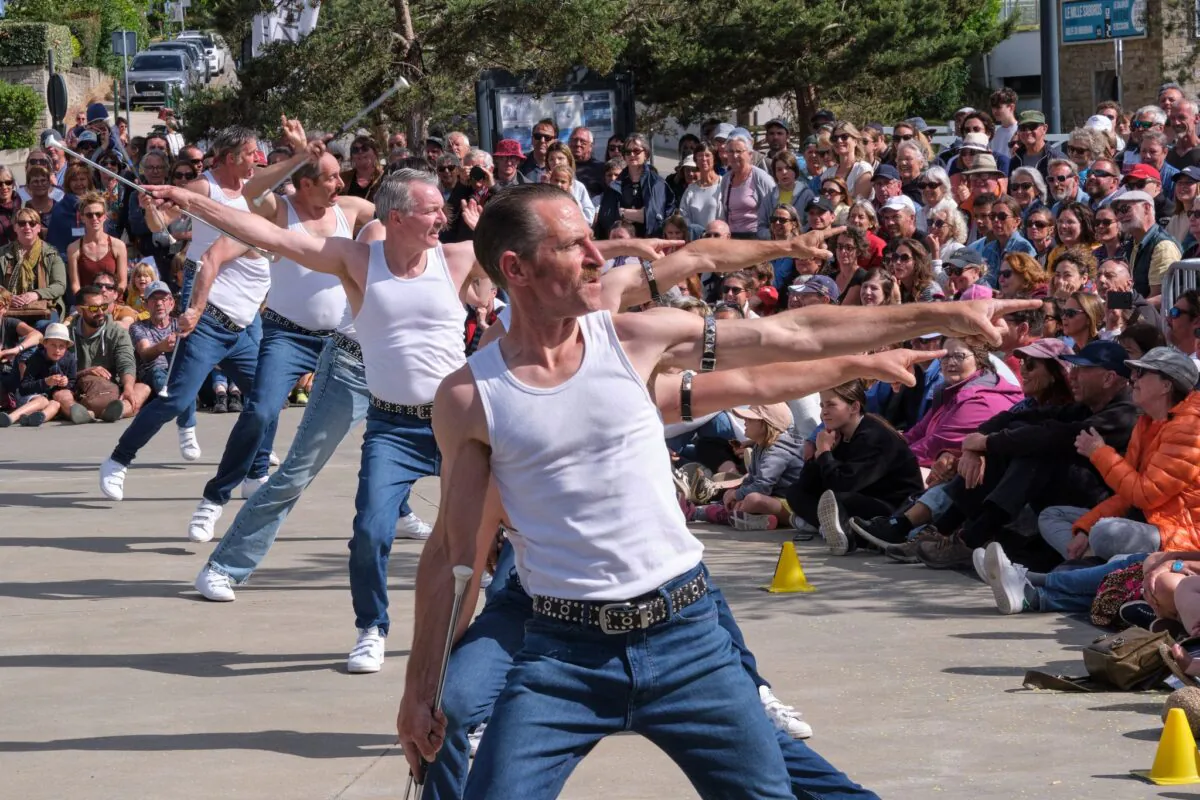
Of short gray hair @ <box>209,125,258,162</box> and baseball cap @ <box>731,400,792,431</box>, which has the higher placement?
short gray hair @ <box>209,125,258,162</box>

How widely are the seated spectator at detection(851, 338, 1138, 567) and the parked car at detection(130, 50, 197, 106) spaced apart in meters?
37.9

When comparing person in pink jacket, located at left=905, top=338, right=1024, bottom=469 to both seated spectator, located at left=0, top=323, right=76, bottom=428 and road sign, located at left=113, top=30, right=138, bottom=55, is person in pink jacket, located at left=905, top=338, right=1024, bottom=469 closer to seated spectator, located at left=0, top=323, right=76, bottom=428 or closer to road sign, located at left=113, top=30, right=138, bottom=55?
seated spectator, located at left=0, top=323, right=76, bottom=428

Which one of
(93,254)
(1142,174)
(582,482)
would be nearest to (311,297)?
(582,482)

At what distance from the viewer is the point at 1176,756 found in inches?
201

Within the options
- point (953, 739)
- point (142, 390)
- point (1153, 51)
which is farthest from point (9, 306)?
point (1153, 51)

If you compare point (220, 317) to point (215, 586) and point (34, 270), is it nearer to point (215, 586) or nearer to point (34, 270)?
point (215, 586)

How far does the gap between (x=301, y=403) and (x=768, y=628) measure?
842 cm

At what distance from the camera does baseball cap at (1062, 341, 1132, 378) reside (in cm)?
783

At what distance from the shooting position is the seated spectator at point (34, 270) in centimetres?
1550

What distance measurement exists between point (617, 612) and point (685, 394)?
724mm

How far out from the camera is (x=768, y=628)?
24.2 ft

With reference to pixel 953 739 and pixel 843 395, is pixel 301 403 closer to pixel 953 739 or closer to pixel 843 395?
pixel 843 395

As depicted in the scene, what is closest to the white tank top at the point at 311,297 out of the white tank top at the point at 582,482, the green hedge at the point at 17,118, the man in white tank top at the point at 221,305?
the man in white tank top at the point at 221,305

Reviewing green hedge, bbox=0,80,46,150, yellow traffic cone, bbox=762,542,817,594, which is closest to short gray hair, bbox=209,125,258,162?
yellow traffic cone, bbox=762,542,817,594
